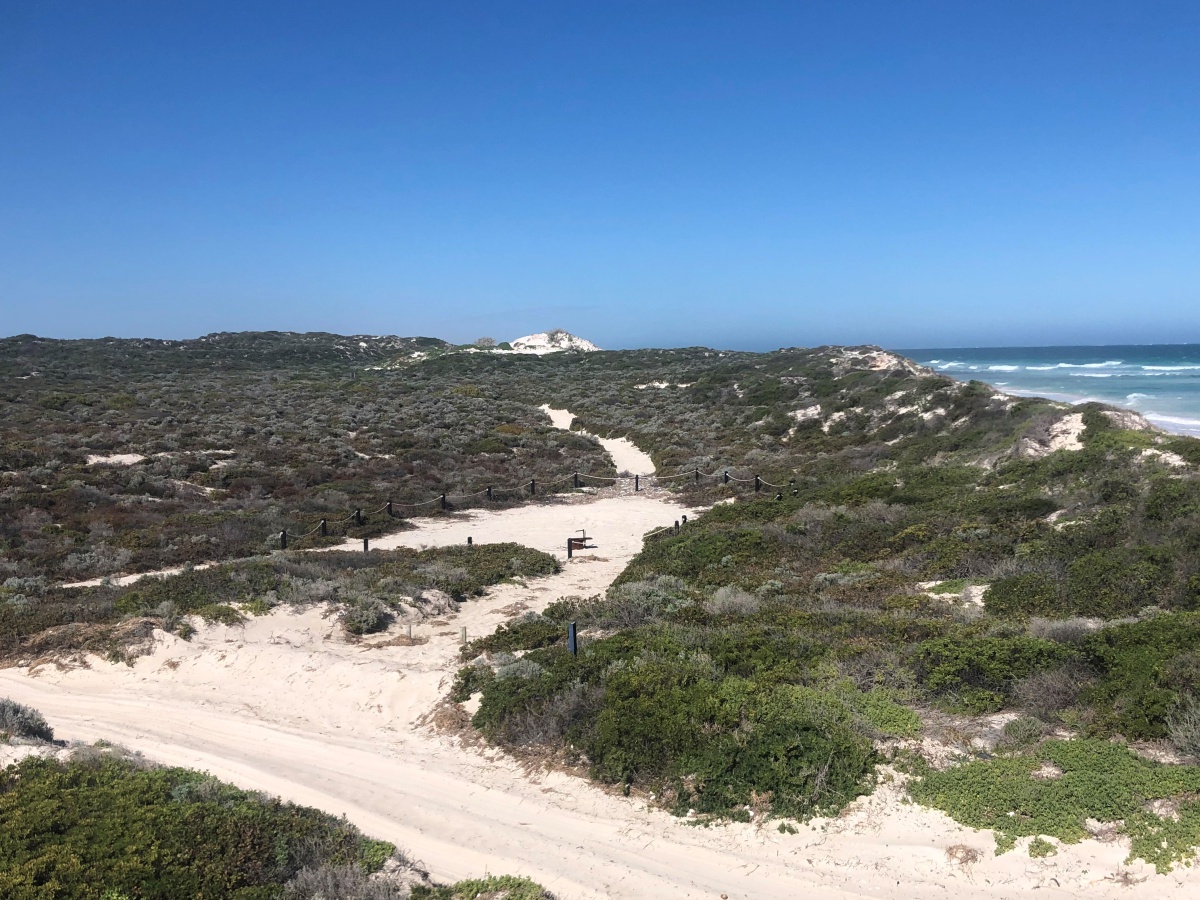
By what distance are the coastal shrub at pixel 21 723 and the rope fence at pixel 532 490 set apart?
408 inches

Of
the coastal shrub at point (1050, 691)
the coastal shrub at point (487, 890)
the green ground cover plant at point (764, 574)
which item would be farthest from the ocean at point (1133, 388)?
the coastal shrub at point (487, 890)

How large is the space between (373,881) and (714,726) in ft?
10.6

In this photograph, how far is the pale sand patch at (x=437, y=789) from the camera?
5277mm

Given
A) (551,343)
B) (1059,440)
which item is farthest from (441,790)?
(551,343)

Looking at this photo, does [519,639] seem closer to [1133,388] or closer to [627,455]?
[627,455]

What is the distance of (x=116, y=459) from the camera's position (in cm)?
2678

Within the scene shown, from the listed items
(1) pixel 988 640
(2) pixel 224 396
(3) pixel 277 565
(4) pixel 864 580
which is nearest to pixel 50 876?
(1) pixel 988 640

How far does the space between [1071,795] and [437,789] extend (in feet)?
17.8

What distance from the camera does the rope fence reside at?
19109 millimetres

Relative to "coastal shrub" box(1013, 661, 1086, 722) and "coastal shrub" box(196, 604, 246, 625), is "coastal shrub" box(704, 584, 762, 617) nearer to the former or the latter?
"coastal shrub" box(1013, 661, 1086, 722)

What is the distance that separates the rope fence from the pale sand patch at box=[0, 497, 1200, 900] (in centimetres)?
759

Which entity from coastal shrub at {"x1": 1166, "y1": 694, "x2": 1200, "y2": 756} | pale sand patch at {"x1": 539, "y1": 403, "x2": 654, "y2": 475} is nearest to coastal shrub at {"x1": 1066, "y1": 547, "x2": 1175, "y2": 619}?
coastal shrub at {"x1": 1166, "y1": 694, "x2": 1200, "y2": 756}

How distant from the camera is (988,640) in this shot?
26.0 feet

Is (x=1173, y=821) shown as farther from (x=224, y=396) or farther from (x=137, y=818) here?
(x=224, y=396)
